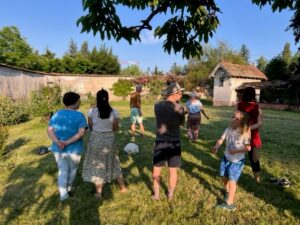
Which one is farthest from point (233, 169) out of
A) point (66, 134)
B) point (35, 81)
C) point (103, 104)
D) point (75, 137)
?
point (35, 81)

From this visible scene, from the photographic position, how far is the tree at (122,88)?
31.5 m

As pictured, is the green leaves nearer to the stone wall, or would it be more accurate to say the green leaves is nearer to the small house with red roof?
the stone wall

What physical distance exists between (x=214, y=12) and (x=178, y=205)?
2.93m

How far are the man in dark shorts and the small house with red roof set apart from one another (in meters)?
30.6

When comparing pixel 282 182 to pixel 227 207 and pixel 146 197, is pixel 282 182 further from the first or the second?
pixel 146 197

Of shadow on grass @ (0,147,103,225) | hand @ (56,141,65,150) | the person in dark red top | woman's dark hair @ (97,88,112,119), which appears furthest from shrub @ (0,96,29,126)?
the person in dark red top

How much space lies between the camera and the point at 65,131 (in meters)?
4.58

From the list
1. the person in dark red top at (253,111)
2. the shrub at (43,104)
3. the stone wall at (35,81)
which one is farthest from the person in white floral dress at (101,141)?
the stone wall at (35,81)

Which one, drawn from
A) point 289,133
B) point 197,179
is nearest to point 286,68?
point 289,133

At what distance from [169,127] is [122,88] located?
2735 centimetres

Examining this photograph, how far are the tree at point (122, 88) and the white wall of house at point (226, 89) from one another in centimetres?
1158

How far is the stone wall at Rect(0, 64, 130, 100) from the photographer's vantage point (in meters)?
15.2

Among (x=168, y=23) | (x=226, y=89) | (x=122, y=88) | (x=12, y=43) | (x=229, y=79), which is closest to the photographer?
(x=168, y=23)

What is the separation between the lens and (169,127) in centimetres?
447
